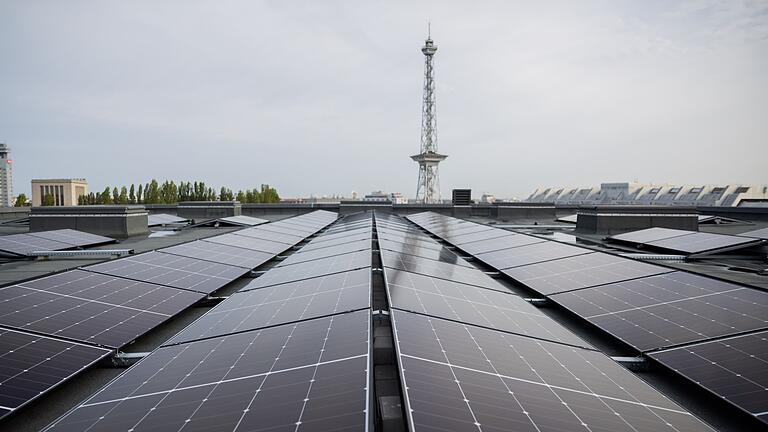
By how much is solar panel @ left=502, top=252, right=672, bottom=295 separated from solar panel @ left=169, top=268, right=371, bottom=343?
18.9ft

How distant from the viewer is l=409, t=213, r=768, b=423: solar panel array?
6.35m

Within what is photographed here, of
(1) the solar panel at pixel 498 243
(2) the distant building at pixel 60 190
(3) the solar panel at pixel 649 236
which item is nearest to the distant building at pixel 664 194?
(3) the solar panel at pixel 649 236

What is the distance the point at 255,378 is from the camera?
5500mm

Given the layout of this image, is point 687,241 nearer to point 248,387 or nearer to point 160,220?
point 248,387

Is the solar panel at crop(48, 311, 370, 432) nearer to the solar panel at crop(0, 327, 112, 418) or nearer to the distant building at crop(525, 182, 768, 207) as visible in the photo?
the solar panel at crop(0, 327, 112, 418)

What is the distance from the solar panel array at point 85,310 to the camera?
6473 millimetres

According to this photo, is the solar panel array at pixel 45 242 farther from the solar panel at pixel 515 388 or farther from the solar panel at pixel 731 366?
the solar panel at pixel 731 366

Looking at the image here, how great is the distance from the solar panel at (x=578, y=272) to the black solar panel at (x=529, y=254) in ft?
2.01

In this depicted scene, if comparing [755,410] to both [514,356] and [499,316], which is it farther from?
[499,316]

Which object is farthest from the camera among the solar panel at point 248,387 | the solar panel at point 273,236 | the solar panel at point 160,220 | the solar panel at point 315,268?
the solar panel at point 160,220

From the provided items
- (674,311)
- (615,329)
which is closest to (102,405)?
(615,329)

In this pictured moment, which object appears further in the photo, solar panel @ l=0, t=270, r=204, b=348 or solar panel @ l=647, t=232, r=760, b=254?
solar panel @ l=647, t=232, r=760, b=254

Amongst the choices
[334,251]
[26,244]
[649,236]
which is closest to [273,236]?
[334,251]

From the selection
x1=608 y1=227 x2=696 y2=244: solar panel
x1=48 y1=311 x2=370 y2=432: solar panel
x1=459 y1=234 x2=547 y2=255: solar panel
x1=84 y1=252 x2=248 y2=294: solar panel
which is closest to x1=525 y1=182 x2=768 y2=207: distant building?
x1=608 y1=227 x2=696 y2=244: solar panel
